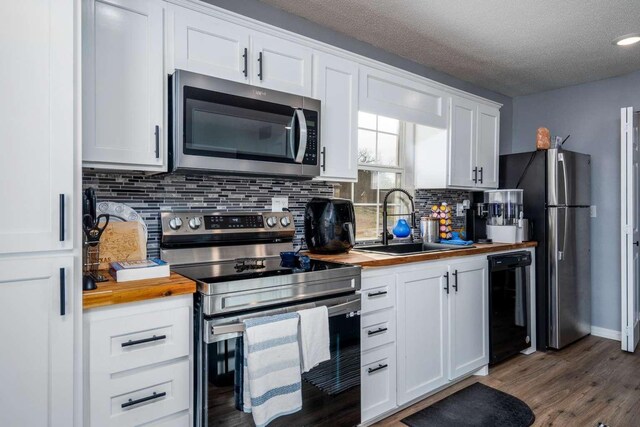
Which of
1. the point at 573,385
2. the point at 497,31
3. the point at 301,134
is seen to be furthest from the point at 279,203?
the point at 573,385

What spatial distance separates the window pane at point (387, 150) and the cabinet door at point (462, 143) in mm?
445

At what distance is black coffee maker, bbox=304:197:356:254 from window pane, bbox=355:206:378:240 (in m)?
0.66

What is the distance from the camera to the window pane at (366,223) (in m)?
3.12

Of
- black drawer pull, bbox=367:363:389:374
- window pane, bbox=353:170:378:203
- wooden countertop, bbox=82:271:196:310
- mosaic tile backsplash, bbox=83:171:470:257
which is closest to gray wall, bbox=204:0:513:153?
window pane, bbox=353:170:378:203

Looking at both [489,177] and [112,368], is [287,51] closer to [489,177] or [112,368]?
[112,368]

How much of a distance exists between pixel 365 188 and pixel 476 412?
5.46ft

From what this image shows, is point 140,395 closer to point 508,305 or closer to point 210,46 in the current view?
point 210,46

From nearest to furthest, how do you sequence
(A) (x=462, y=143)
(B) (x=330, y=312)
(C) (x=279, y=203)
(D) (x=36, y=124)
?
(D) (x=36, y=124)
(B) (x=330, y=312)
(C) (x=279, y=203)
(A) (x=462, y=143)

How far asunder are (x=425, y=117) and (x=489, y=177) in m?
1.05

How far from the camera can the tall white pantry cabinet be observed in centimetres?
123

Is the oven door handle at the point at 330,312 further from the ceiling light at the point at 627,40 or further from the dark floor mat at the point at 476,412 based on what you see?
the ceiling light at the point at 627,40

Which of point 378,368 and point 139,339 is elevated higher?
point 139,339

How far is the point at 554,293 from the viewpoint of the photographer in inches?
134

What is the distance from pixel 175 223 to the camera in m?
2.05
